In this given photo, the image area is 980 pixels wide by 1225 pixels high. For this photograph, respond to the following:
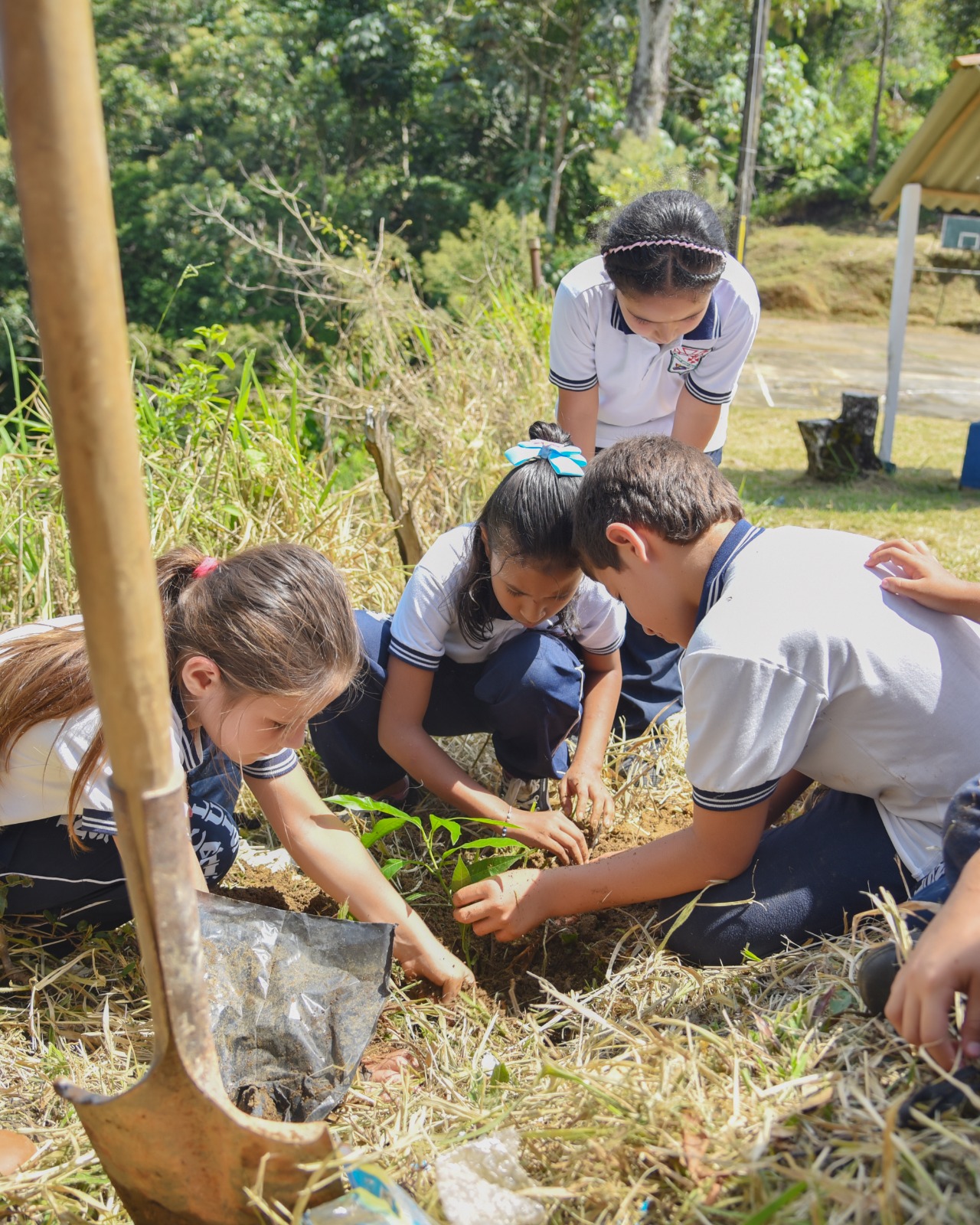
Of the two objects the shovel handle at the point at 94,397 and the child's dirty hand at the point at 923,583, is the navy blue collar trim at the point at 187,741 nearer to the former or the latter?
the shovel handle at the point at 94,397

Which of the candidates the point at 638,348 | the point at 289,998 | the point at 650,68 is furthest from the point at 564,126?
the point at 289,998

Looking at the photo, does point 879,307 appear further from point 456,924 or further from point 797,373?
point 456,924

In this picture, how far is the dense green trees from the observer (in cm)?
1284

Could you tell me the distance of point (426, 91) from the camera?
14125 millimetres

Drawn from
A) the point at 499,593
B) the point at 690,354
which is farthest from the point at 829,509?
the point at 499,593

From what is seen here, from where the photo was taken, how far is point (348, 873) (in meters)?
2.04

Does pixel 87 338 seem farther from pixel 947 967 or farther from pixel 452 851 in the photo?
pixel 452 851

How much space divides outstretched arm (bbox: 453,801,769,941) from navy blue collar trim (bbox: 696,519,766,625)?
396mm

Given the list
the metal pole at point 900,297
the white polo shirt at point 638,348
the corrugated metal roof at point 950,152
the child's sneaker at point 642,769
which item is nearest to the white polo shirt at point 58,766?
the child's sneaker at point 642,769

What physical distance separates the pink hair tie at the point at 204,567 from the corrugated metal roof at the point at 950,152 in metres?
6.68

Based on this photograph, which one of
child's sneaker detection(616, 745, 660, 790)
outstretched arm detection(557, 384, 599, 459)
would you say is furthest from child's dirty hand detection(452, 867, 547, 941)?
outstretched arm detection(557, 384, 599, 459)

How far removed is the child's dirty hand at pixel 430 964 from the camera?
6.55ft

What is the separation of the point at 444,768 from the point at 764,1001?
88 cm

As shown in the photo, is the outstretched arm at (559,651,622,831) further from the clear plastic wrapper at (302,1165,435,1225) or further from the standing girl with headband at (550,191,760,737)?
the clear plastic wrapper at (302,1165,435,1225)
